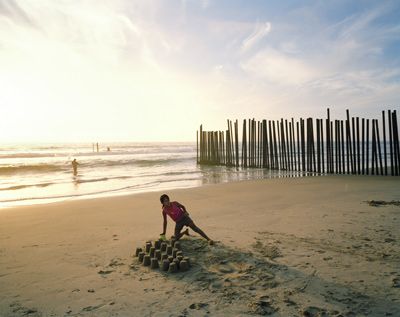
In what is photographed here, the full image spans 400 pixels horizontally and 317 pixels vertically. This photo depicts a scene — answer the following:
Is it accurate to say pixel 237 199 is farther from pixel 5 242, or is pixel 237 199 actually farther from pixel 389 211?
pixel 5 242

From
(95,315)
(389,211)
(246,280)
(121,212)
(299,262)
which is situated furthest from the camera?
(121,212)

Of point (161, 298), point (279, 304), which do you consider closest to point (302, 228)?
point (279, 304)

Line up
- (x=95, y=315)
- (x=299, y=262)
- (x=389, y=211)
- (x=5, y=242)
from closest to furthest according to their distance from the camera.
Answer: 1. (x=95, y=315)
2. (x=299, y=262)
3. (x=5, y=242)
4. (x=389, y=211)

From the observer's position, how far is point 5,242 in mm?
6512

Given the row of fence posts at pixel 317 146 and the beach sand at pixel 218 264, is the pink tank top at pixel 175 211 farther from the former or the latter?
the row of fence posts at pixel 317 146

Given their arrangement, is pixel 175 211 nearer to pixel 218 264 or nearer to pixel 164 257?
pixel 164 257

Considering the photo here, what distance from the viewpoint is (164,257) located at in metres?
5.11

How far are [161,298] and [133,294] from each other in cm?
38

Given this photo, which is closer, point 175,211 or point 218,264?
point 218,264

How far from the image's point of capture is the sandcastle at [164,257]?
4.87 metres

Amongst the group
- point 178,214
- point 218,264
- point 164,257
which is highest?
point 178,214

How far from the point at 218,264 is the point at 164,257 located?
815 millimetres

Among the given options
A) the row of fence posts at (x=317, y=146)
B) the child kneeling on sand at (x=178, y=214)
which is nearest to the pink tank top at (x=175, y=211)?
the child kneeling on sand at (x=178, y=214)

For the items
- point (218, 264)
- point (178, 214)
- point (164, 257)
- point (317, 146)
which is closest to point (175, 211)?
point (178, 214)
